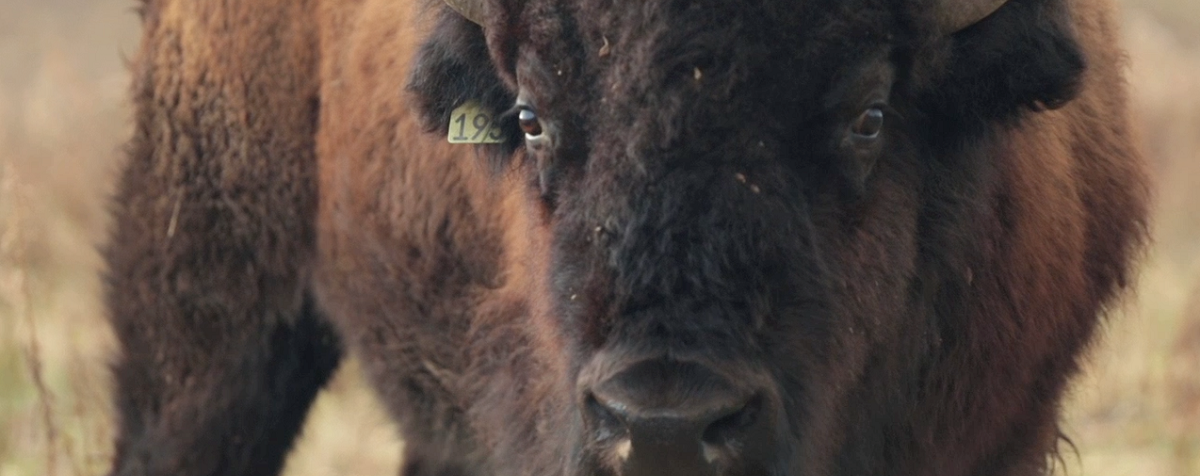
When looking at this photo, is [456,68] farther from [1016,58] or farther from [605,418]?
[1016,58]

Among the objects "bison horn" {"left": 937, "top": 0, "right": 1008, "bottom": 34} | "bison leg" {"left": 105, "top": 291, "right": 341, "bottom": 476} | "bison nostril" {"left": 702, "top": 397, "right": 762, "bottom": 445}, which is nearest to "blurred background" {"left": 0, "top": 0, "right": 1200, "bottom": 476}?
"bison leg" {"left": 105, "top": 291, "right": 341, "bottom": 476}

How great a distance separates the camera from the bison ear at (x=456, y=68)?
11.6ft

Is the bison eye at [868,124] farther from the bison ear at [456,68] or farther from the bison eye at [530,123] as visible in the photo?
the bison ear at [456,68]

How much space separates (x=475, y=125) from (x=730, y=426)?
3.63ft

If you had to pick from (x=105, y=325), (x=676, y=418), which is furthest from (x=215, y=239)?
(x=105, y=325)

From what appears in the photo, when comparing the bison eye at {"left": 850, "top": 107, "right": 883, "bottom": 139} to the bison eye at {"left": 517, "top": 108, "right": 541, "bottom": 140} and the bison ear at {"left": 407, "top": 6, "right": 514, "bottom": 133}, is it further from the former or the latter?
the bison ear at {"left": 407, "top": 6, "right": 514, "bottom": 133}

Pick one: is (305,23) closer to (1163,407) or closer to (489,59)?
(489,59)

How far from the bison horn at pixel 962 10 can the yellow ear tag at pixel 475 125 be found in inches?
40.1

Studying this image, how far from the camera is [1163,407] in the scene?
23.9ft

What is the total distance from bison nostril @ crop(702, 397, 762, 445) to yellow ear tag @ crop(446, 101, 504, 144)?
3.46 ft

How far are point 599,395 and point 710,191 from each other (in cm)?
42

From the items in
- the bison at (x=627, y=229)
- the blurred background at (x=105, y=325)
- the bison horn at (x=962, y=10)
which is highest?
the bison horn at (x=962, y=10)

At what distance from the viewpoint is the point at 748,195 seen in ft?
9.44

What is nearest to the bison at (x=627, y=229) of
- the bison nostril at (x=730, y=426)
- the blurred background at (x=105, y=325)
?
the bison nostril at (x=730, y=426)
